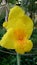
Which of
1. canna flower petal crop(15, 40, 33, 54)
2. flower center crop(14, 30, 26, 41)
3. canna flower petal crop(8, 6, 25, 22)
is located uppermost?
canna flower petal crop(8, 6, 25, 22)

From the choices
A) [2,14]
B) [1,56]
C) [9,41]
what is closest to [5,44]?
[9,41]

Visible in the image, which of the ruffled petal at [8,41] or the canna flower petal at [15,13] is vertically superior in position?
the canna flower petal at [15,13]

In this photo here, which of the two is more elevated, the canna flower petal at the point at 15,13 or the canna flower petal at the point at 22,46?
the canna flower petal at the point at 15,13

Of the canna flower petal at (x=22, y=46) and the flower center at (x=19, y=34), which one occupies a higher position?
the flower center at (x=19, y=34)

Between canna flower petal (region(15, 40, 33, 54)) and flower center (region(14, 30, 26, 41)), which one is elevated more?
flower center (region(14, 30, 26, 41))

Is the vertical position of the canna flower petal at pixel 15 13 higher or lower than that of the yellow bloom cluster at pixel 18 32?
higher

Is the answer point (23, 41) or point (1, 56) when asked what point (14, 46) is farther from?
point (1, 56)

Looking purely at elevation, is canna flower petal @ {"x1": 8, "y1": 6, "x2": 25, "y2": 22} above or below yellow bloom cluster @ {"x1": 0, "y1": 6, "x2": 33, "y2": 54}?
above

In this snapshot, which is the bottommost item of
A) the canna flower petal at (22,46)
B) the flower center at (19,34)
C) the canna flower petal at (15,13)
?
the canna flower petal at (22,46)
